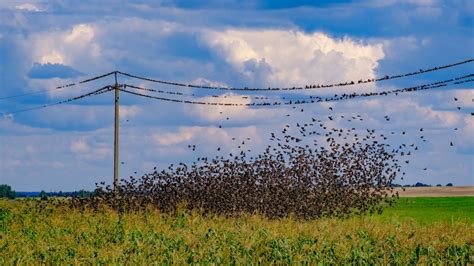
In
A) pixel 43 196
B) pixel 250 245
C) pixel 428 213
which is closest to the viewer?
pixel 250 245

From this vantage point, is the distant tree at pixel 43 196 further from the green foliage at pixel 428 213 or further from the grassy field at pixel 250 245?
the green foliage at pixel 428 213

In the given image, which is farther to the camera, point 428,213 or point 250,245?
point 428,213

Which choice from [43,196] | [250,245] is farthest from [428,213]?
[250,245]

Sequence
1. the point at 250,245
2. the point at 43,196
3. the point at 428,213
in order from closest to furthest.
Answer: the point at 250,245, the point at 43,196, the point at 428,213

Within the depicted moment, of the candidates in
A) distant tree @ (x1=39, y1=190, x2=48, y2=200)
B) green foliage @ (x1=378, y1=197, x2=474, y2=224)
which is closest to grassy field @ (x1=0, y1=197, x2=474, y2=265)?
green foliage @ (x1=378, y1=197, x2=474, y2=224)

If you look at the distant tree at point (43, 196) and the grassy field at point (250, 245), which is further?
the distant tree at point (43, 196)

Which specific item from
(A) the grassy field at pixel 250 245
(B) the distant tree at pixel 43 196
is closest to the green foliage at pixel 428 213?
(A) the grassy field at pixel 250 245

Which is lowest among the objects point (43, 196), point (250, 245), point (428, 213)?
point (250, 245)

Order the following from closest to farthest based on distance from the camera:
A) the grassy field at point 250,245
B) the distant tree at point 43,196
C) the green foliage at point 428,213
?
the grassy field at point 250,245 → the green foliage at point 428,213 → the distant tree at point 43,196

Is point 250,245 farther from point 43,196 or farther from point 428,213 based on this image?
point 428,213

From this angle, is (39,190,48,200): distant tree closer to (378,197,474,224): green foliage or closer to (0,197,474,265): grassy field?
(0,197,474,265): grassy field

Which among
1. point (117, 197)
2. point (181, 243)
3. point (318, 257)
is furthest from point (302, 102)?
point (318, 257)

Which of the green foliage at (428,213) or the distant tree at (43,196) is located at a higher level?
the distant tree at (43,196)

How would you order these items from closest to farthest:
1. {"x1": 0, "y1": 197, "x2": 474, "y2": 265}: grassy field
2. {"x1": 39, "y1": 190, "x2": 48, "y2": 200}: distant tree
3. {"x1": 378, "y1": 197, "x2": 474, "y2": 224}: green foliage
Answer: {"x1": 0, "y1": 197, "x2": 474, "y2": 265}: grassy field, {"x1": 378, "y1": 197, "x2": 474, "y2": 224}: green foliage, {"x1": 39, "y1": 190, "x2": 48, "y2": 200}: distant tree
